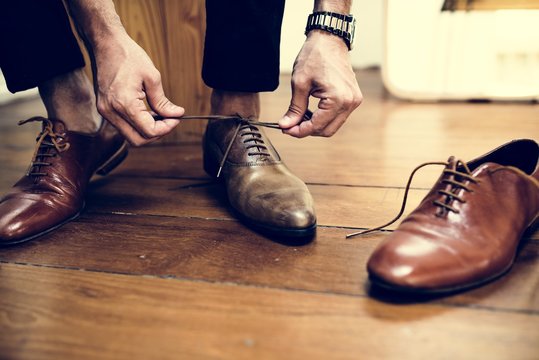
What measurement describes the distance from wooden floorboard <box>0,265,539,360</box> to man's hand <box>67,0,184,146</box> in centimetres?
26

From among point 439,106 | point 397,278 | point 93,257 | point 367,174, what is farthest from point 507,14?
point 93,257

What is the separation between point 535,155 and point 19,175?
108 cm

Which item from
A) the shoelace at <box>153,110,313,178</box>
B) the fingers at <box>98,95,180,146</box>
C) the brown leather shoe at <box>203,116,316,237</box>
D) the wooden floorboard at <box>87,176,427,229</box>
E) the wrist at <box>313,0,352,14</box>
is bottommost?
the wooden floorboard at <box>87,176,427,229</box>

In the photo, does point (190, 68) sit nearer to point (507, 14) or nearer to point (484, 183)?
point (484, 183)

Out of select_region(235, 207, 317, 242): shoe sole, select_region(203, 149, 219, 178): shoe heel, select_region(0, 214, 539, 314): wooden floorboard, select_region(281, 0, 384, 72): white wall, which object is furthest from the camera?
select_region(281, 0, 384, 72): white wall

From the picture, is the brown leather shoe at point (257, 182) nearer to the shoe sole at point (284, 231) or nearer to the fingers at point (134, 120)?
the shoe sole at point (284, 231)

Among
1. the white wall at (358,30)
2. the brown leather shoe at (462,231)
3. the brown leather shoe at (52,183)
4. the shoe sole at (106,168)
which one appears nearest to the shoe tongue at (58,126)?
the brown leather shoe at (52,183)

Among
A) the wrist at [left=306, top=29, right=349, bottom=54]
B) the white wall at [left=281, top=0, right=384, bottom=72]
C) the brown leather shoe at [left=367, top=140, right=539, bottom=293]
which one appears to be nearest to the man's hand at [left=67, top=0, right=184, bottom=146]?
the wrist at [left=306, top=29, right=349, bottom=54]

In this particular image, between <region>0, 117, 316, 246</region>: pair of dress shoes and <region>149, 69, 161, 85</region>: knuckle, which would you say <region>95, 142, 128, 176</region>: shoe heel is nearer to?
<region>0, 117, 316, 246</region>: pair of dress shoes

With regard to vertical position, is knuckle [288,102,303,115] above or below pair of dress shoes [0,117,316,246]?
above

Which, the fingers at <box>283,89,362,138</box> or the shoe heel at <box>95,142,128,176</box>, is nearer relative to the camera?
the fingers at <box>283,89,362,138</box>

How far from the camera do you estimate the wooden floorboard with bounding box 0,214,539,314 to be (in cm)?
61

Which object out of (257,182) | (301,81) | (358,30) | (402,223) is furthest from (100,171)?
(358,30)

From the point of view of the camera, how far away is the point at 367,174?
1.06 m
